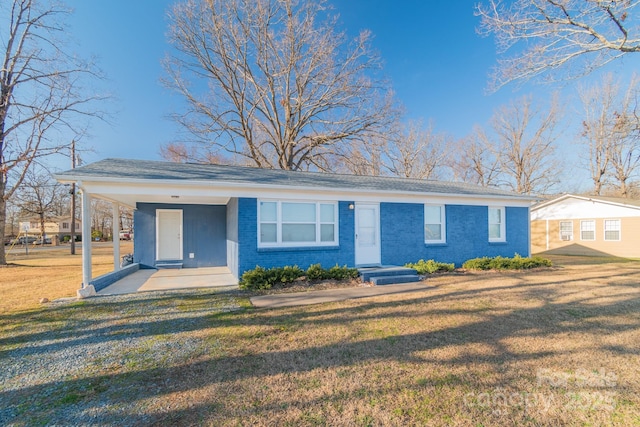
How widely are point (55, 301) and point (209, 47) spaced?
16868mm

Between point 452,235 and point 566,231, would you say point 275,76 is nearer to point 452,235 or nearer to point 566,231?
point 452,235

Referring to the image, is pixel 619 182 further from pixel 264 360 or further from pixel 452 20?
pixel 264 360

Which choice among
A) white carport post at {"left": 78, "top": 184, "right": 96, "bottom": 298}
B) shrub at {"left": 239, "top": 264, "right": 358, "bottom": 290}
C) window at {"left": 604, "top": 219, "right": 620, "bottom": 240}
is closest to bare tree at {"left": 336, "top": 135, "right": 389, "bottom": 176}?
shrub at {"left": 239, "top": 264, "right": 358, "bottom": 290}

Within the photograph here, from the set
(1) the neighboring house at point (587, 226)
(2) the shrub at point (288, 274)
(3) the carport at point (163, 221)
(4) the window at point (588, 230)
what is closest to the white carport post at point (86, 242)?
(3) the carport at point (163, 221)

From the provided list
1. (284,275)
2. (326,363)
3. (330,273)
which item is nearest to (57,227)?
(284,275)

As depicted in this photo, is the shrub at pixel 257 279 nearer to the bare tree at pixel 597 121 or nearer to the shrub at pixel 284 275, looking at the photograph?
the shrub at pixel 284 275

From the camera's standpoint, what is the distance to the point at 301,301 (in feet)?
20.6

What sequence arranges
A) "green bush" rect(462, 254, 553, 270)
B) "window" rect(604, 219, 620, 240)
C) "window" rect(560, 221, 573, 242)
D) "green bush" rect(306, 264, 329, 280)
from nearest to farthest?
"green bush" rect(306, 264, 329, 280)
"green bush" rect(462, 254, 553, 270)
"window" rect(604, 219, 620, 240)
"window" rect(560, 221, 573, 242)

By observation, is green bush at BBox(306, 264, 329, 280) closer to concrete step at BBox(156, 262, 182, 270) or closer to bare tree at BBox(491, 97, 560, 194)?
concrete step at BBox(156, 262, 182, 270)

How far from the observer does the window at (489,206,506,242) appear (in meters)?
11.6

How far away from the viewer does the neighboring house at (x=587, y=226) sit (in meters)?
16.2

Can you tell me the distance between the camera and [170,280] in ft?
28.3

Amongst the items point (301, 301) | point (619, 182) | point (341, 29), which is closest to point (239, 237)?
point (301, 301)

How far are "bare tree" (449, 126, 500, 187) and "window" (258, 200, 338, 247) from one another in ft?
83.8
